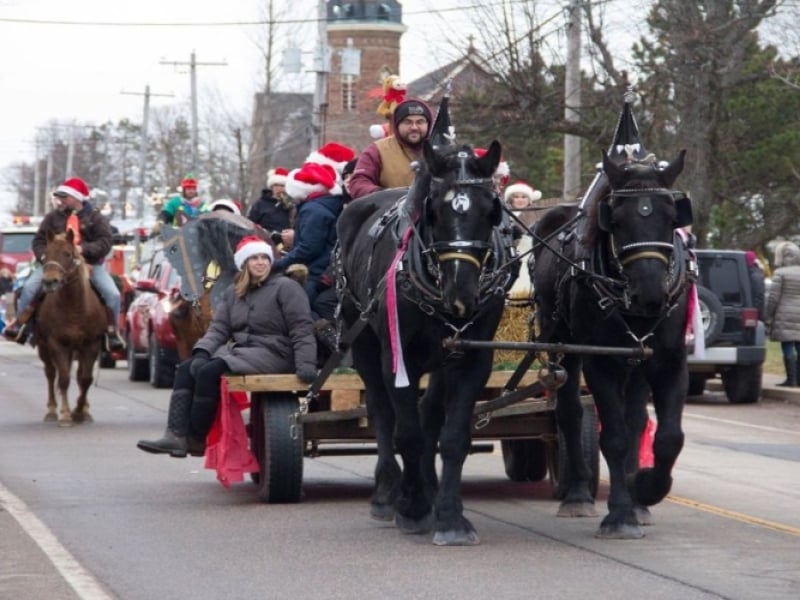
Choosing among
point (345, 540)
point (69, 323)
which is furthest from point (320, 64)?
point (345, 540)

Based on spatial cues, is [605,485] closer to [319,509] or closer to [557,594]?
[319,509]

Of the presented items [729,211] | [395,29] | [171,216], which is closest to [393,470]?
[171,216]

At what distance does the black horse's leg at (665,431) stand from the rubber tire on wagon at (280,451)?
8.03 ft

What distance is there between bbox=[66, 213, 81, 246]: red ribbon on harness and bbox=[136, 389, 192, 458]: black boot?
23.0 ft

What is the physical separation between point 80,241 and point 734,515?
382 inches

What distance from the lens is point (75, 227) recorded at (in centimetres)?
1911

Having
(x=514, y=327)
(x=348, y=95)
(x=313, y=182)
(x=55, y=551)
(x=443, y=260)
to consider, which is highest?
(x=348, y=95)

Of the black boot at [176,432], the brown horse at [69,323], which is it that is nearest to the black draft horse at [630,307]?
the black boot at [176,432]

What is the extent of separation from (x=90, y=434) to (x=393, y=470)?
7304mm

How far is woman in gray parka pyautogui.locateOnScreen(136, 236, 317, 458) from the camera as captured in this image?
11922 millimetres

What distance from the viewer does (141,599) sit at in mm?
8375

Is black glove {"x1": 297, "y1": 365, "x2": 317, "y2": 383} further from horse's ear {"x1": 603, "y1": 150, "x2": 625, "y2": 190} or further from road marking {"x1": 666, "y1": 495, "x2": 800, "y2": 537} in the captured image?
horse's ear {"x1": 603, "y1": 150, "x2": 625, "y2": 190}

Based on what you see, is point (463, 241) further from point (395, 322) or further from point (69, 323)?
point (69, 323)

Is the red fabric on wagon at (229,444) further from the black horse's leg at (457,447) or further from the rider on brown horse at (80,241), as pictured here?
the rider on brown horse at (80,241)
